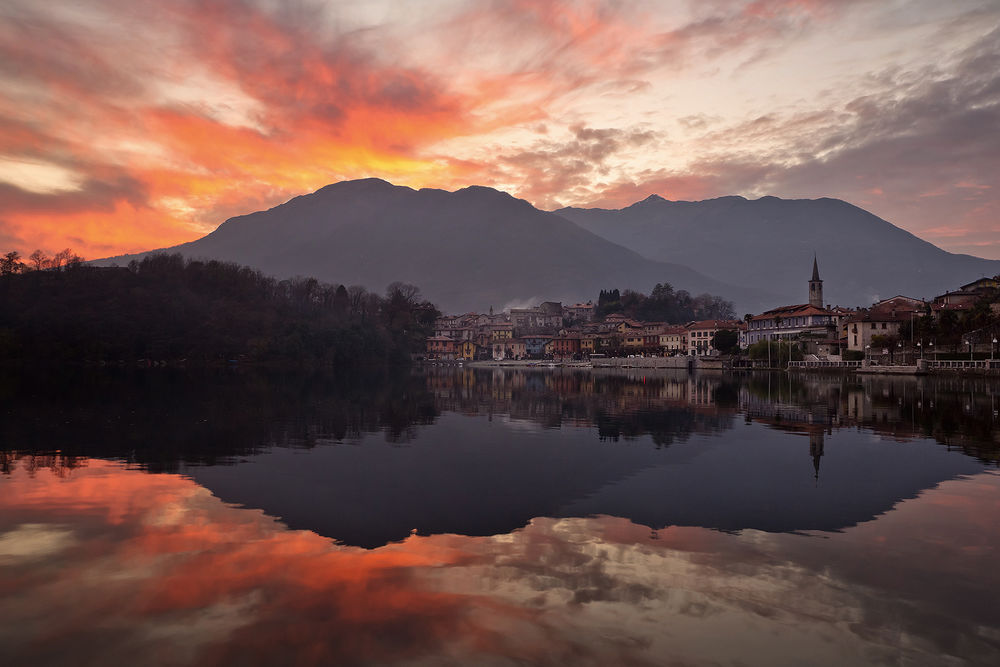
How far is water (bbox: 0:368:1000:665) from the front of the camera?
23.1 ft

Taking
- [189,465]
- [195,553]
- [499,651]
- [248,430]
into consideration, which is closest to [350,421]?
[248,430]

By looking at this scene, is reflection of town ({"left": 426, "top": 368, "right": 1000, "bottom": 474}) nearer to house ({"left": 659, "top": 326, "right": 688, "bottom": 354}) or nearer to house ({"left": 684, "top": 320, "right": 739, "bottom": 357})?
house ({"left": 684, "top": 320, "right": 739, "bottom": 357})

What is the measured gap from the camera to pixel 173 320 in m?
105

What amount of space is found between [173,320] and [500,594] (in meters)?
111

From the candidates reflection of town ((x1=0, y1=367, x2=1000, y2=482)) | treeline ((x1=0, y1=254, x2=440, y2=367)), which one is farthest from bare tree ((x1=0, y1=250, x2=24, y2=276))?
reflection of town ((x1=0, y1=367, x2=1000, y2=482))

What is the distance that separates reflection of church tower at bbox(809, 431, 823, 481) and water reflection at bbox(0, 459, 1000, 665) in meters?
5.71

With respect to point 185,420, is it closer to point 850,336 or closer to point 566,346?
point 850,336

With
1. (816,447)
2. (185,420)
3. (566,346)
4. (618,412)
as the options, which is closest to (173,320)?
(185,420)

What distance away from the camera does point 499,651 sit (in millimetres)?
6781

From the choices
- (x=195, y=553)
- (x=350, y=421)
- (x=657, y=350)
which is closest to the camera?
(x=195, y=553)

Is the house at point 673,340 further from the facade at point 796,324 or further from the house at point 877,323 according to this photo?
the house at point 877,323

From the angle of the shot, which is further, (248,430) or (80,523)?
(248,430)

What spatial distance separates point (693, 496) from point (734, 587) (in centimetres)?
560

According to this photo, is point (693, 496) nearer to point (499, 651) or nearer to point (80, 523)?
point (499, 651)
